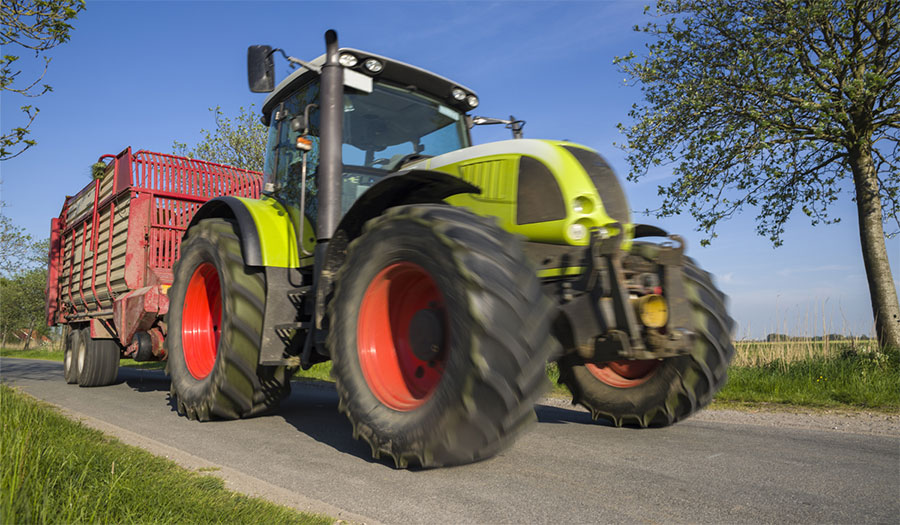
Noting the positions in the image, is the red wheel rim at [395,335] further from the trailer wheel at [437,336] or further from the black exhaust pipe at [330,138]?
the black exhaust pipe at [330,138]

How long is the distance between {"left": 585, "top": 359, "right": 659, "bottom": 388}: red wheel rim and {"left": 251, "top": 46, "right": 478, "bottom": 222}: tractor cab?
6.99 feet

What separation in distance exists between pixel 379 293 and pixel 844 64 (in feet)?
30.4

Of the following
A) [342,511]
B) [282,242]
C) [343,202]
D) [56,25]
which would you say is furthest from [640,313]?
[56,25]

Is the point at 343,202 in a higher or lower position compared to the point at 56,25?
lower

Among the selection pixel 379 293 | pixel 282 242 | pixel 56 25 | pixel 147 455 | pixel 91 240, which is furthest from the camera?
pixel 91 240

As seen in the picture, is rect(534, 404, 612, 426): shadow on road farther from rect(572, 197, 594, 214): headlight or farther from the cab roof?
the cab roof

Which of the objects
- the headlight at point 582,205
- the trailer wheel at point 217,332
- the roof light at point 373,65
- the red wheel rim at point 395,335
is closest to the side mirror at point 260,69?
the roof light at point 373,65

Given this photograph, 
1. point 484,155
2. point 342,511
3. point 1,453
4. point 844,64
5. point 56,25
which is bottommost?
point 342,511

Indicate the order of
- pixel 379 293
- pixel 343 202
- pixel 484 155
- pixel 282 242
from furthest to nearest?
1. pixel 282 242
2. pixel 343 202
3. pixel 484 155
4. pixel 379 293

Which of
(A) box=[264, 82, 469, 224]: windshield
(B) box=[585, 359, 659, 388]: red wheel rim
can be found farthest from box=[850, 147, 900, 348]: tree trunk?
(A) box=[264, 82, 469, 224]: windshield

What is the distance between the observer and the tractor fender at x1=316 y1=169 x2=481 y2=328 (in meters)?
3.73

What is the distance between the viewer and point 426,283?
362 centimetres

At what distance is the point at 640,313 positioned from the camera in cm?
347

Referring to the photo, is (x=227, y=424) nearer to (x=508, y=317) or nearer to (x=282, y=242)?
(x=282, y=242)
